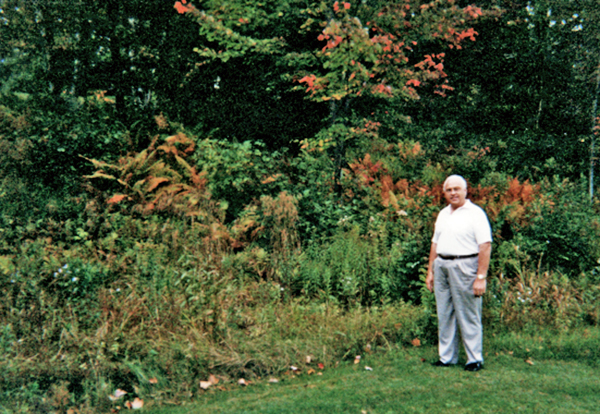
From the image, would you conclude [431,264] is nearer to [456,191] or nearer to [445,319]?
[445,319]

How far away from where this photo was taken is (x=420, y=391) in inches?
183

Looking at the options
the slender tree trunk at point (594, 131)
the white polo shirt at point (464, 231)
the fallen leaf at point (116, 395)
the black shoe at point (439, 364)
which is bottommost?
the fallen leaf at point (116, 395)

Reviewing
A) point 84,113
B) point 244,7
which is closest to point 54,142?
point 84,113

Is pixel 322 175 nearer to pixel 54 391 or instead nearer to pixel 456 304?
pixel 456 304

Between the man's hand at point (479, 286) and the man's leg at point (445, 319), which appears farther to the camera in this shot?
the man's leg at point (445, 319)

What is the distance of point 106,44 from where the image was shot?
10.9 m

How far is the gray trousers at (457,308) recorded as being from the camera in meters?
5.04

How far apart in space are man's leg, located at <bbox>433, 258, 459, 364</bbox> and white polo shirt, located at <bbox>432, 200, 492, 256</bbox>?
251 millimetres

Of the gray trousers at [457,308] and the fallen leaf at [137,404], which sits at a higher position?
the gray trousers at [457,308]

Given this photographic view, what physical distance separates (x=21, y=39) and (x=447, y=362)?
1069cm

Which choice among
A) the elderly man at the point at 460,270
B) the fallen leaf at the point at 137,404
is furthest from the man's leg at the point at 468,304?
the fallen leaf at the point at 137,404

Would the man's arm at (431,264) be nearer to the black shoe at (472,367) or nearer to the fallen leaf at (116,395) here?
the black shoe at (472,367)

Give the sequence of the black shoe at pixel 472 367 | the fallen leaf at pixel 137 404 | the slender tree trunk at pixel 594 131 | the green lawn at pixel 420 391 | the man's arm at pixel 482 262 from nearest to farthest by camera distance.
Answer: the green lawn at pixel 420 391 < the fallen leaf at pixel 137 404 < the man's arm at pixel 482 262 < the black shoe at pixel 472 367 < the slender tree trunk at pixel 594 131

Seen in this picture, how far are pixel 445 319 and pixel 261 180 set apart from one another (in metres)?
4.24
